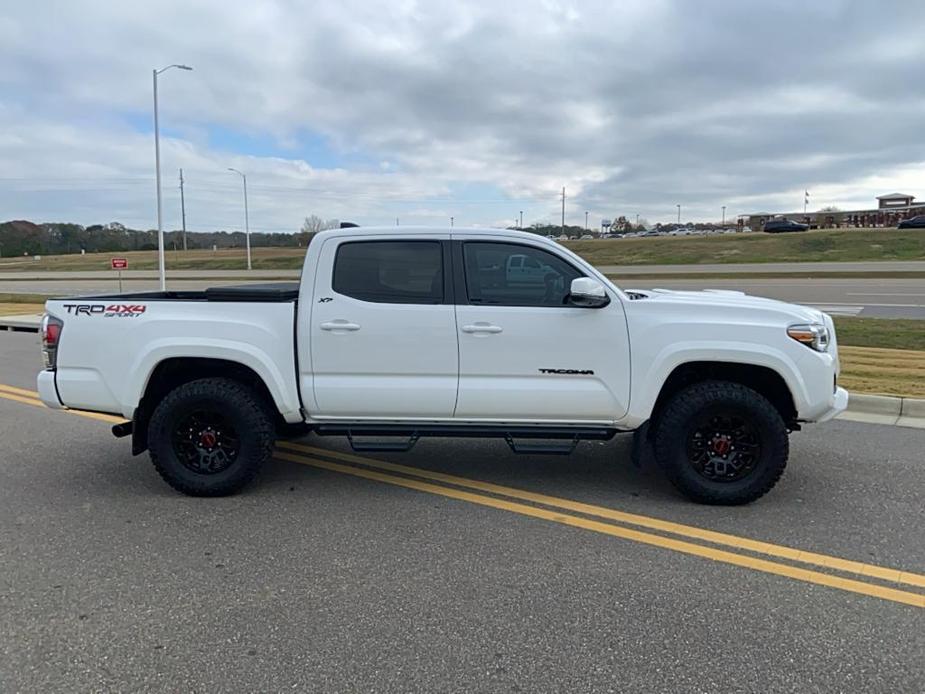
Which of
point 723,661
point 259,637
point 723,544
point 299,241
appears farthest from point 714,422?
point 299,241

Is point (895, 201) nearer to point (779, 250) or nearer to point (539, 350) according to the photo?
point (779, 250)

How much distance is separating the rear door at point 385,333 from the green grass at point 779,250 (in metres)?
41.5

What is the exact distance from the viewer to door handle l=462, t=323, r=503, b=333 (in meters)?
4.43

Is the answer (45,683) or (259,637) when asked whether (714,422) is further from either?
(45,683)

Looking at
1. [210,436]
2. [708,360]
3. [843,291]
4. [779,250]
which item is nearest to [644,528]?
[708,360]

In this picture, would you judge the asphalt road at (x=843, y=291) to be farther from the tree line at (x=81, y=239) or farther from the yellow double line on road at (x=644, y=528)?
the tree line at (x=81, y=239)

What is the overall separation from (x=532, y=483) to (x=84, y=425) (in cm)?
491

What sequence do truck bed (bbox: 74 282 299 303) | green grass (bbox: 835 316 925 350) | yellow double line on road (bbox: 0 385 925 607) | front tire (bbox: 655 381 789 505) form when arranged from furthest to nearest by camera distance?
green grass (bbox: 835 316 925 350)
truck bed (bbox: 74 282 299 303)
front tire (bbox: 655 381 789 505)
yellow double line on road (bbox: 0 385 925 607)

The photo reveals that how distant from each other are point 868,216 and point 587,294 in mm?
90672

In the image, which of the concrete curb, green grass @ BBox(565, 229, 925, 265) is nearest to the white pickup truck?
the concrete curb

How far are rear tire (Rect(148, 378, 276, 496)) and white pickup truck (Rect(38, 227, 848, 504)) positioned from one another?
0.01 metres

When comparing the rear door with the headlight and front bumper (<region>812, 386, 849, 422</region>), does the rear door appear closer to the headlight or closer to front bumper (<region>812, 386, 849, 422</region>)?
the headlight

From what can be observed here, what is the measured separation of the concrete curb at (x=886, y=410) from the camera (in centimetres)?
658

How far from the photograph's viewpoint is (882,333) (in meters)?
11.6
